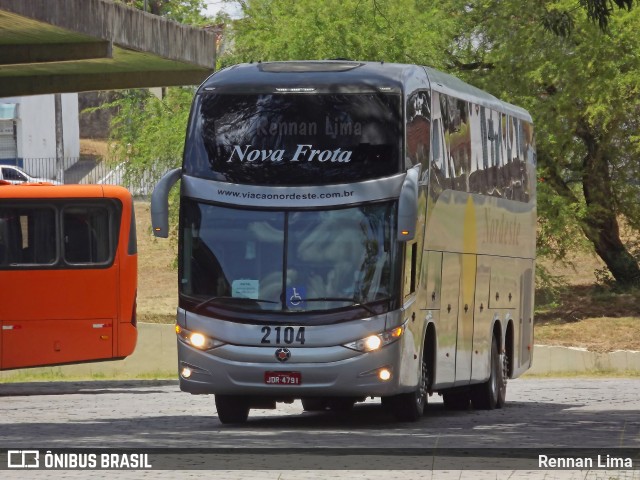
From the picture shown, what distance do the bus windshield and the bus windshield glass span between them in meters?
0.44

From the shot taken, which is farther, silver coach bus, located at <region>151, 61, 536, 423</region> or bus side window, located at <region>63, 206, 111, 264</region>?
bus side window, located at <region>63, 206, 111, 264</region>

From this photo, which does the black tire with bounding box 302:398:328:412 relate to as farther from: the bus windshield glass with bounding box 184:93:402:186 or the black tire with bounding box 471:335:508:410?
the bus windshield glass with bounding box 184:93:402:186

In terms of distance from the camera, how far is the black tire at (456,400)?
23062mm

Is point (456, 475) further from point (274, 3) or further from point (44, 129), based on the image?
point (44, 129)

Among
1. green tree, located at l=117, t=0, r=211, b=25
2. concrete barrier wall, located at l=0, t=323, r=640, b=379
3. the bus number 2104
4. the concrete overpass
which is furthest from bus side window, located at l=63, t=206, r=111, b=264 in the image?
green tree, located at l=117, t=0, r=211, b=25

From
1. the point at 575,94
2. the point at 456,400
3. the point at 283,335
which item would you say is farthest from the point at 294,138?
the point at 575,94

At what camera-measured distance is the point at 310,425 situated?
60.9 feet

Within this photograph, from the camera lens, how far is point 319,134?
17.8 metres

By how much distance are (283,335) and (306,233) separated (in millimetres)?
1175

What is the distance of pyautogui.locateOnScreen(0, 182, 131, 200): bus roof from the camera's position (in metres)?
26.6

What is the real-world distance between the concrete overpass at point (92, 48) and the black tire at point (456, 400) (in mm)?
8243

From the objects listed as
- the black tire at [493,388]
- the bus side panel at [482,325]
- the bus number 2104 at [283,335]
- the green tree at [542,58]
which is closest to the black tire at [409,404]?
the bus number 2104 at [283,335]

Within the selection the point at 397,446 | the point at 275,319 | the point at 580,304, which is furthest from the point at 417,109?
the point at 580,304

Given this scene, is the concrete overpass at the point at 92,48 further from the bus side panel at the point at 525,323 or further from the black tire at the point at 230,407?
the bus side panel at the point at 525,323
